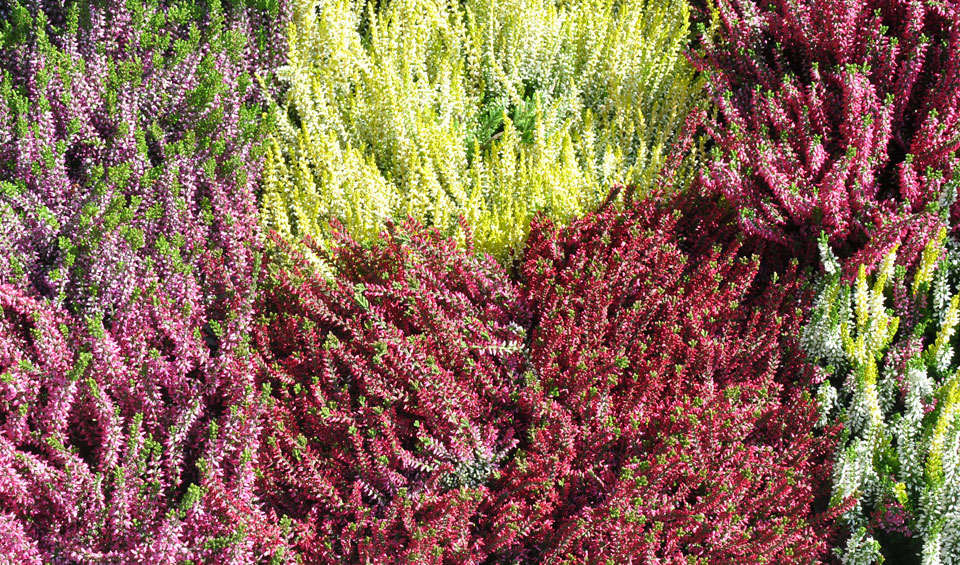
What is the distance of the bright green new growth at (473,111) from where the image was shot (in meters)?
2.45

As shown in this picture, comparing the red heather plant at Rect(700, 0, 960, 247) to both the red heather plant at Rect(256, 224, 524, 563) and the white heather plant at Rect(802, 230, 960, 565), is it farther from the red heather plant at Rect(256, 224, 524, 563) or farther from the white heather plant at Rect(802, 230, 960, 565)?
the red heather plant at Rect(256, 224, 524, 563)

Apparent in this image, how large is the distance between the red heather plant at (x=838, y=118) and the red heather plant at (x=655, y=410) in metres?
0.19

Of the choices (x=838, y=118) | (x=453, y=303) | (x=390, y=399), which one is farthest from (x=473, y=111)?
(x=390, y=399)

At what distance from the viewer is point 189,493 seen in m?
1.63

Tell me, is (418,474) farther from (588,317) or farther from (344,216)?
(344,216)

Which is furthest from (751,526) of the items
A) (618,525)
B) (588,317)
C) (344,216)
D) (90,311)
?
(90,311)

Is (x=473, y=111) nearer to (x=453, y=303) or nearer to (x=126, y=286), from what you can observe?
(x=453, y=303)

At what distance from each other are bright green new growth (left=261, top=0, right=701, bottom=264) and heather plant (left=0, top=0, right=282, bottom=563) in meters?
0.27

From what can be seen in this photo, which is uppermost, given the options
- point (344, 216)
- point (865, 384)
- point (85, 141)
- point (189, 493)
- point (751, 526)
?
point (85, 141)

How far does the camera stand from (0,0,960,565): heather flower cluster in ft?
5.78

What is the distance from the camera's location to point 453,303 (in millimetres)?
2076

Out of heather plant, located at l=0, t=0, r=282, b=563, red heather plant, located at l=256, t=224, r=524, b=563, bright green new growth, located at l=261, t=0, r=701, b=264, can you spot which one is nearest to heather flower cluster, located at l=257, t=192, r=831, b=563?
red heather plant, located at l=256, t=224, r=524, b=563

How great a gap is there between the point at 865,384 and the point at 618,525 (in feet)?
2.58

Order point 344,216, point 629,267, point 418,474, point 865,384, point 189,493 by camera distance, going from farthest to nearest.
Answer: point 344,216 → point 629,267 → point 865,384 → point 418,474 → point 189,493
